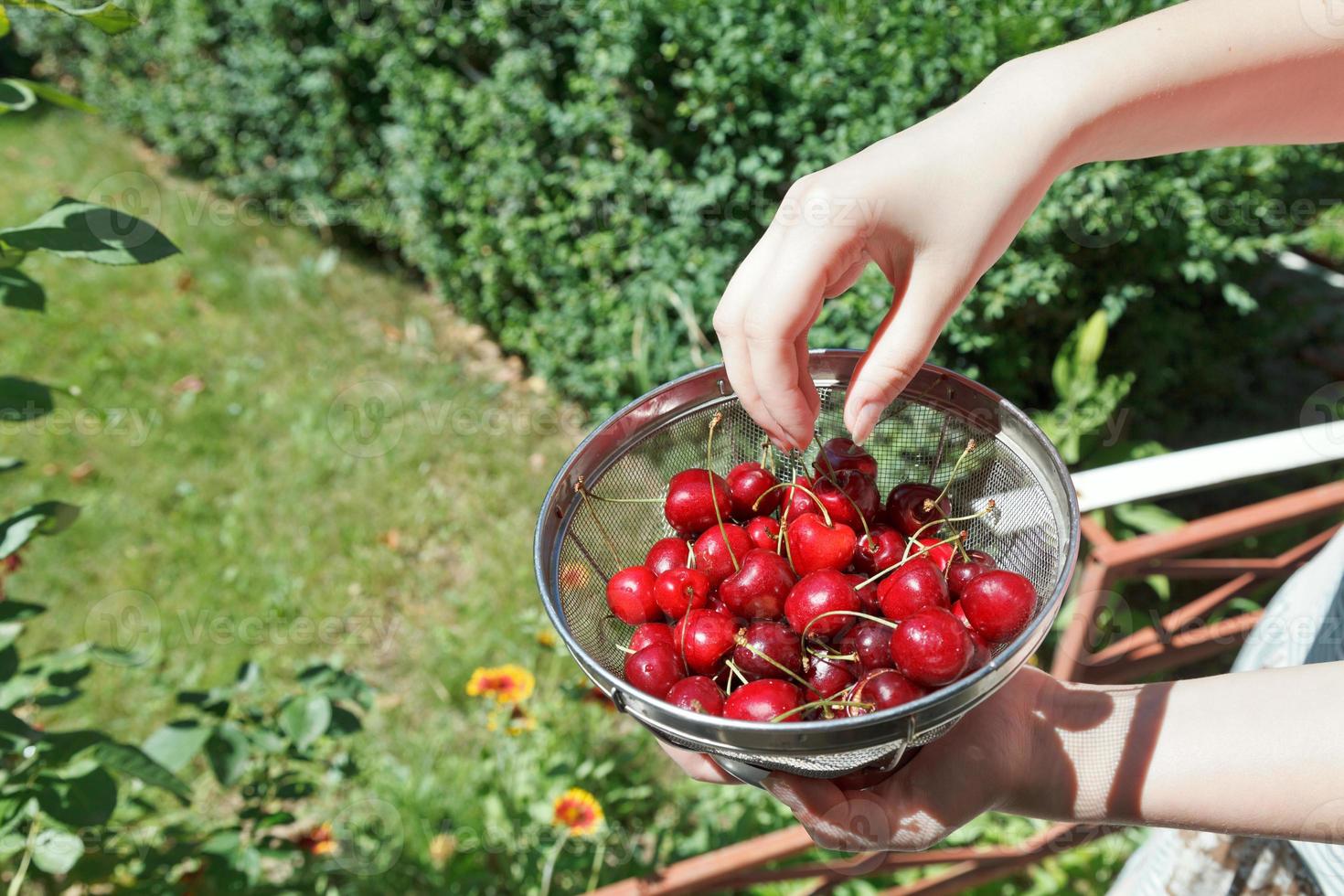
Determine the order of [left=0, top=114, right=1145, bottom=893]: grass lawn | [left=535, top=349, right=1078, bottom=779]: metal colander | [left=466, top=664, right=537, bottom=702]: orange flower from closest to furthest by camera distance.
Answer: [left=535, top=349, right=1078, bottom=779]: metal colander < [left=466, top=664, right=537, bottom=702]: orange flower < [left=0, top=114, right=1145, bottom=893]: grass lawn

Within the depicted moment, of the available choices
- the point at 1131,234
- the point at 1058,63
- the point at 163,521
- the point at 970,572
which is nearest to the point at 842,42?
the point at 1131,234

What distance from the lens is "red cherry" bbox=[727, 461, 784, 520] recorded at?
1.44m

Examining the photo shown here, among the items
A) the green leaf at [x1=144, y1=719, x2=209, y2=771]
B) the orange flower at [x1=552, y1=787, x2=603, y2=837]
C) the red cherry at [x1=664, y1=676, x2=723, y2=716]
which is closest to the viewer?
the red cherry at [x1=664, y1=676, x2=723, y2=716]

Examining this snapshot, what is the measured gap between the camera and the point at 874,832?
4.03ft

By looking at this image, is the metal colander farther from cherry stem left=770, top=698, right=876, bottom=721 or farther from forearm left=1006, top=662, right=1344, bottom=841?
forearm left=1006, top=662, right=1344, bottom=841

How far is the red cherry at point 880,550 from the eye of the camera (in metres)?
1.34

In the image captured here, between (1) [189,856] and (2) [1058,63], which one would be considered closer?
(2) [1058,63]

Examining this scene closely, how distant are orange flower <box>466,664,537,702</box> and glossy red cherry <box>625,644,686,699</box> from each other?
1247 millimetres

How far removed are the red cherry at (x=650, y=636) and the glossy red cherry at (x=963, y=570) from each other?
1.30 ft

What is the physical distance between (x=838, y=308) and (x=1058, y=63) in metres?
1.75

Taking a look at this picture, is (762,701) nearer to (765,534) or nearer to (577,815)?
(765,534)

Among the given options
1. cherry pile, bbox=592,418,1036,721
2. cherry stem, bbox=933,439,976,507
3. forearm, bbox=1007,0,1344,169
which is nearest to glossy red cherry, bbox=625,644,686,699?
cherry pile, bbox=592,418,1036,721

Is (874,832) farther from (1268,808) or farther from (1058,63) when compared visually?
(1058,63)

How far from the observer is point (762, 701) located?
1135mm
